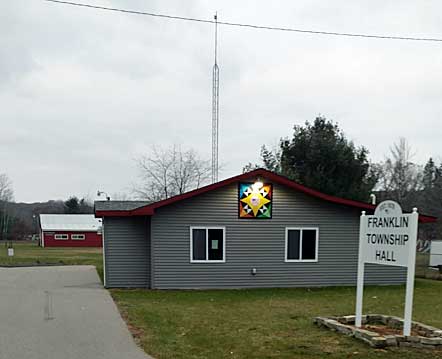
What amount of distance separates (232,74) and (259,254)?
660 cm

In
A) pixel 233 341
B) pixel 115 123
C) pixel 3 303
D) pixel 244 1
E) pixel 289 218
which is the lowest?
pixel 3 303

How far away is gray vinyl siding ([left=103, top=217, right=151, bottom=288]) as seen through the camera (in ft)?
49.9

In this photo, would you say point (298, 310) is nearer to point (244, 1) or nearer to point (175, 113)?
point (244, 1)

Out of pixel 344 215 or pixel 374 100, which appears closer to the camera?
pixel 344 215

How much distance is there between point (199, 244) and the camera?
48.1ft

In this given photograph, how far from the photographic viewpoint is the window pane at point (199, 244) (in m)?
14.6

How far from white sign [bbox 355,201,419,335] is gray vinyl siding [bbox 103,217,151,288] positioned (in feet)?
29.7

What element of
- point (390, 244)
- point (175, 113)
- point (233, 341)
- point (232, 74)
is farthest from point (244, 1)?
point (175, 113)

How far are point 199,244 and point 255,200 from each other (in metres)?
2.37

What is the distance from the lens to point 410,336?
657 cm

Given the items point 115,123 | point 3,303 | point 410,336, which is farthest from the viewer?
point 115,123

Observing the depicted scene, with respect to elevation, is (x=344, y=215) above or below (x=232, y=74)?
below

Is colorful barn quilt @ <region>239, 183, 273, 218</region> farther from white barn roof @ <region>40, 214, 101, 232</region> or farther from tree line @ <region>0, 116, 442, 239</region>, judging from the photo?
white barn roof @ <region>40, 214, 101, 232</region>

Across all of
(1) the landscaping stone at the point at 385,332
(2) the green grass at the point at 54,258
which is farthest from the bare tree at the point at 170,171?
(1) the landscaping stone at the point at 385,332
